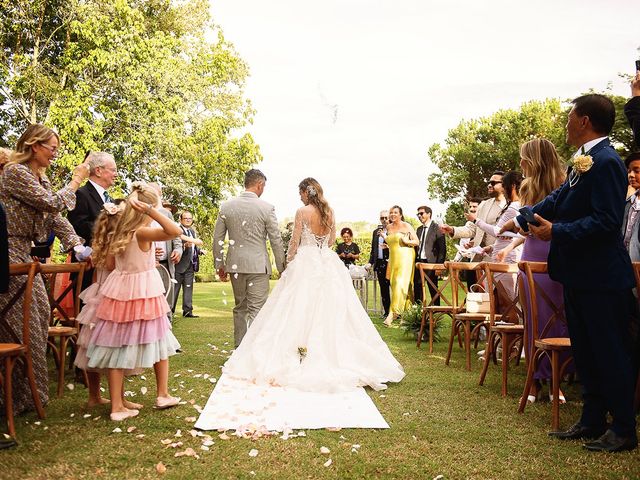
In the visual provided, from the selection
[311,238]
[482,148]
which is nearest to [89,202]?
[311,238]

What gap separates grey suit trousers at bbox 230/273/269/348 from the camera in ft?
24.8

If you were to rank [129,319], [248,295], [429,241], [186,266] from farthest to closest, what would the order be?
1. [186,266]
2. [429,241]
3. [248,295]
4. [129,319]

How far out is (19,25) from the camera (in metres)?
19.6

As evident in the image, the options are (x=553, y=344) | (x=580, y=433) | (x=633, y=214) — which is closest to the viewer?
(x=580, y=433)

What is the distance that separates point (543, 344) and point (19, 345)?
12.1ft

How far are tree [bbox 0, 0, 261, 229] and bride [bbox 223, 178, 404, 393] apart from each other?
45.3 feet

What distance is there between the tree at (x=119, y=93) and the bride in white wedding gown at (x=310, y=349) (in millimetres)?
13841

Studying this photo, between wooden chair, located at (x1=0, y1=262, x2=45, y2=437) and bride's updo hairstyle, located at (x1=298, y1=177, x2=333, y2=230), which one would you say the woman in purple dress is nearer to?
bride's updo hairstyle, located at (x1=298, y1=177, x2=333, y2=230)

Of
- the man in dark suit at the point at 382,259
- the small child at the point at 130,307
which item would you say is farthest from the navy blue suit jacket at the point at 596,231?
the man in dark suit at the point at 382,259

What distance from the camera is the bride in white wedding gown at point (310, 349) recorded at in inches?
204

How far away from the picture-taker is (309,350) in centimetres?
618

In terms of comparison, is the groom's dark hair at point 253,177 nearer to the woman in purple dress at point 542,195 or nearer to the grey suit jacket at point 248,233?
the grey suit jacket at point 248,233

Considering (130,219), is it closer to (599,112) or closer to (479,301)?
(599,112)

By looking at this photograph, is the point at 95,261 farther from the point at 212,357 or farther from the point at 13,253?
the point at 212,357
